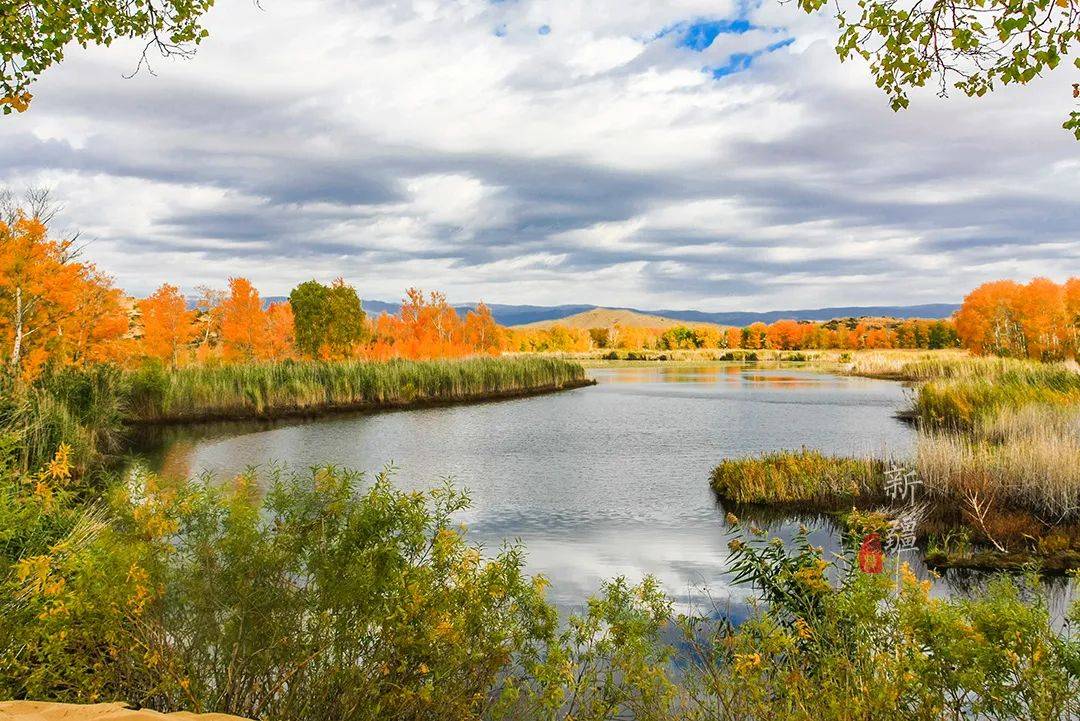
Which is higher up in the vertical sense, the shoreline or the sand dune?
the sand dune

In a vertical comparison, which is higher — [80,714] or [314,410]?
[80,714]

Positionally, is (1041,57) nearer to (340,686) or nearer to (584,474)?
(340,686)

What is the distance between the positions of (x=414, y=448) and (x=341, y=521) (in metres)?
16.5

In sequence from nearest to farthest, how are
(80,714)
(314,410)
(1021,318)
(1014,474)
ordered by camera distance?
(80,714), (1014,474), (314,410), (1021,318)

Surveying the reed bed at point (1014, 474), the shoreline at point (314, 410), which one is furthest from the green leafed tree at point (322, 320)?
the reed bed at point (1014, 474)

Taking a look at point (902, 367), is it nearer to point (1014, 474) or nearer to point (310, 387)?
point (310, 387)

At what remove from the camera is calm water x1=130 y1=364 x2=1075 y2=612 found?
11.2 metres

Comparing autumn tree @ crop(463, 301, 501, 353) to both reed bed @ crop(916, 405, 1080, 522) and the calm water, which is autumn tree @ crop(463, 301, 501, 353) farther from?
reed bed @ crop(916, 405, 1080, 522)

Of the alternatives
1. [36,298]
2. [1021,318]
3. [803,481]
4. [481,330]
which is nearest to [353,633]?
[803,481]

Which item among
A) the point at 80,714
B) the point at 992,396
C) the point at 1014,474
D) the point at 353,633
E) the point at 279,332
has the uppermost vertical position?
the point at 279,332

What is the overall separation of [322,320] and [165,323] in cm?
882

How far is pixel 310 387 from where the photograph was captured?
1270 inches

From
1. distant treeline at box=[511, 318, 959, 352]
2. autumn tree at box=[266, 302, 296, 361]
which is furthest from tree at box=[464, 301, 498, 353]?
distant treeline at box=[511, 318, 959, 352]

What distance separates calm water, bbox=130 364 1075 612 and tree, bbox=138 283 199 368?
1818 centimetres
